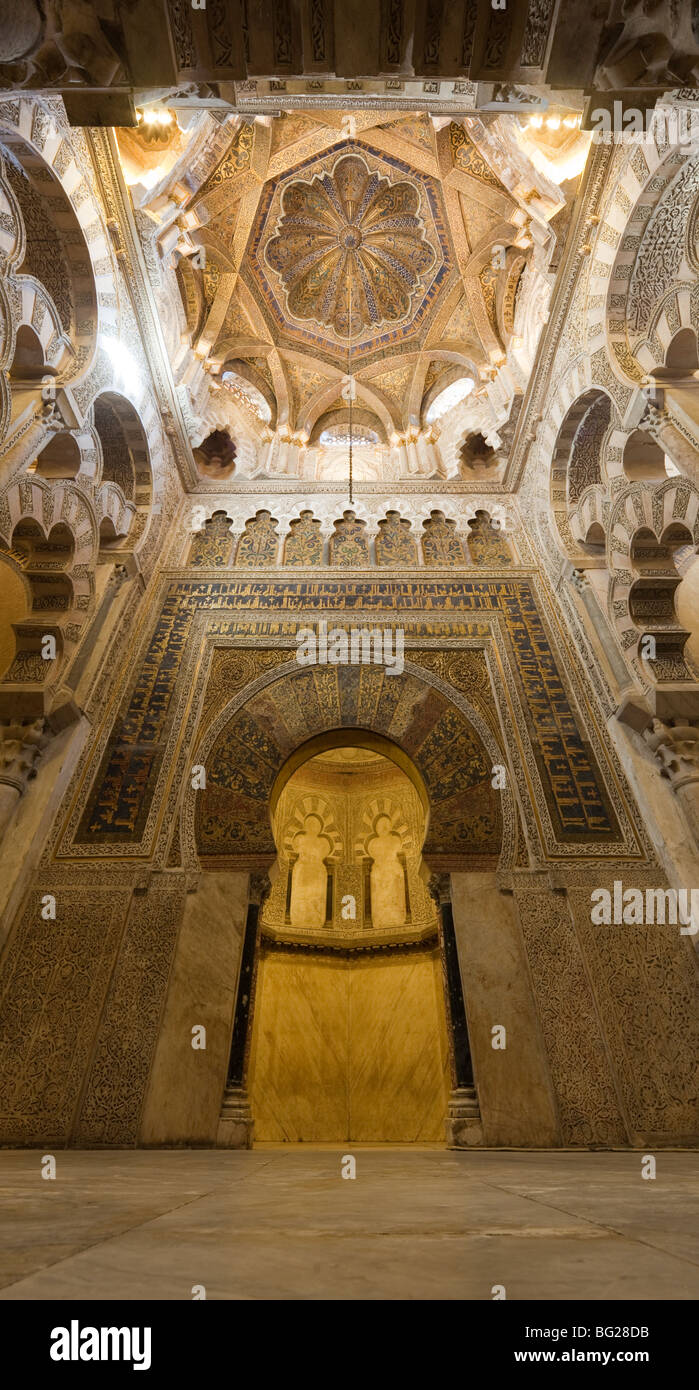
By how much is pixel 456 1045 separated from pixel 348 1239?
11.6 ft

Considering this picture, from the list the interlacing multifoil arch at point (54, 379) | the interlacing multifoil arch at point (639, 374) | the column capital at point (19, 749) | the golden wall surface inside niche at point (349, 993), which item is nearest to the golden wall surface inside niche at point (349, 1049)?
the golden wall surface inside niche at point (349, 993)

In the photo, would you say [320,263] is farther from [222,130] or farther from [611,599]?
[611,599]

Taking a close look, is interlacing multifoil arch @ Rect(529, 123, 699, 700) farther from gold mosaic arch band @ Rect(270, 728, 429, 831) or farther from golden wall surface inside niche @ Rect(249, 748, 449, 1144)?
golden wall surface inside niche @ Rect(249, 748, 449, 1144)

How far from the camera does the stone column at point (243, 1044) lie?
3.65 meters

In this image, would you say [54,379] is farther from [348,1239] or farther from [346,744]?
[348,1239]

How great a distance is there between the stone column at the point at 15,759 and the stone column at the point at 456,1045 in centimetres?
302

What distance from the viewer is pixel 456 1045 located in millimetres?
3969

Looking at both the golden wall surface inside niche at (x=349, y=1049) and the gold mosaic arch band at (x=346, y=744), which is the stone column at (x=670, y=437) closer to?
the gold mosaic arch band at (x=346, y=744)

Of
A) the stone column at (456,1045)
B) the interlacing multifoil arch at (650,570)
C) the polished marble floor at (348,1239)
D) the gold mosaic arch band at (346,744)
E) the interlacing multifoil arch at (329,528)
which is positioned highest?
the interlacing multifoil arch at (329,528)

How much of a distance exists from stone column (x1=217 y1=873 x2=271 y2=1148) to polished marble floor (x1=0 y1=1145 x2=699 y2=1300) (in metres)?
2.25

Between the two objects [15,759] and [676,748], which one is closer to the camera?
[15,759]

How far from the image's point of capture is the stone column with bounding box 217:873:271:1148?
3650mm

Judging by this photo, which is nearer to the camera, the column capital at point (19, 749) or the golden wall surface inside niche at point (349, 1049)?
the column capital at point (19, 749)

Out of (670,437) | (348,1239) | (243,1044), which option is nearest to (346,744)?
(243,1044)
